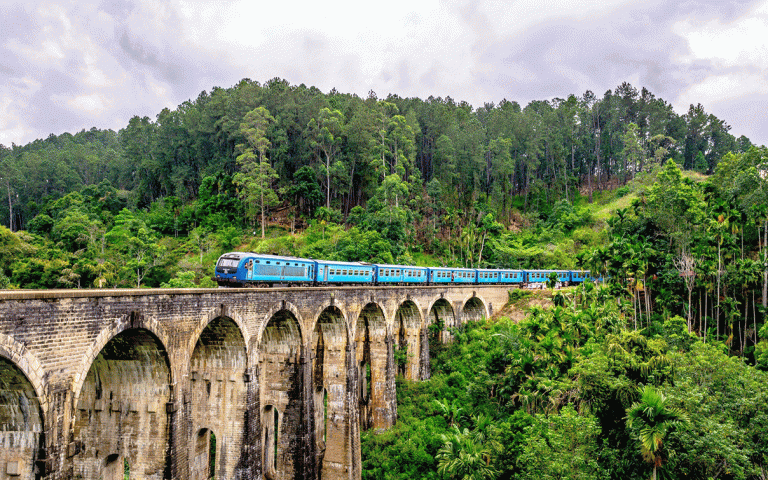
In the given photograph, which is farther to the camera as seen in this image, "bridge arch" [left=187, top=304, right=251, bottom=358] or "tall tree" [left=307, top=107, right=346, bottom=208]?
"tall tree" [left=307, top=107, right=346, bottom=208]

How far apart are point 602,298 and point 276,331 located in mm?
24448

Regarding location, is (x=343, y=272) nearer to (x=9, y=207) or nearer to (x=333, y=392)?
(x=333, y=392)

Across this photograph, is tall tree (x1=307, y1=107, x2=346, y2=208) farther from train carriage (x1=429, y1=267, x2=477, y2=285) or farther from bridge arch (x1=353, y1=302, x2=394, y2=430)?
bridge arch (x1=353, y1=302, x2=394, y2=430)

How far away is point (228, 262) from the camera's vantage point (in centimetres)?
2155

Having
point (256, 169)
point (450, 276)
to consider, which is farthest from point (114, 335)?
point (256, 169)

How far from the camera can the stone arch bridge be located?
9711mm

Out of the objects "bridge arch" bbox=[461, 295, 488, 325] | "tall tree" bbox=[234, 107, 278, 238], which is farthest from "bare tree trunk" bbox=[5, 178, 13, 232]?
"bridge arch" bbox=[461, 295, 488, 325]

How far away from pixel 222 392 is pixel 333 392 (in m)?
9.07

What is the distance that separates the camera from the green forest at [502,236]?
63.5 feet

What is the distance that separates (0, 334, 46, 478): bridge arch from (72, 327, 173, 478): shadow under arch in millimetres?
3436

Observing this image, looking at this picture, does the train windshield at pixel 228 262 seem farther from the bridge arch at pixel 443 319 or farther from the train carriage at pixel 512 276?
the train carriage at pixel 512 276

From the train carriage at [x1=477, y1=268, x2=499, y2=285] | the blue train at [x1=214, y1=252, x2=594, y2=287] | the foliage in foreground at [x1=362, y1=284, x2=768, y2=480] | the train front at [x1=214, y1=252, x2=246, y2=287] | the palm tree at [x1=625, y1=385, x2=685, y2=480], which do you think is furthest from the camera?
the train carriage at [x1=477, y1=268, x2=499, y2=285]

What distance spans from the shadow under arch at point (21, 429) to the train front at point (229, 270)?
1154 cm

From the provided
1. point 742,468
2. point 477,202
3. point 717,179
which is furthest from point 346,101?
point 742,468
